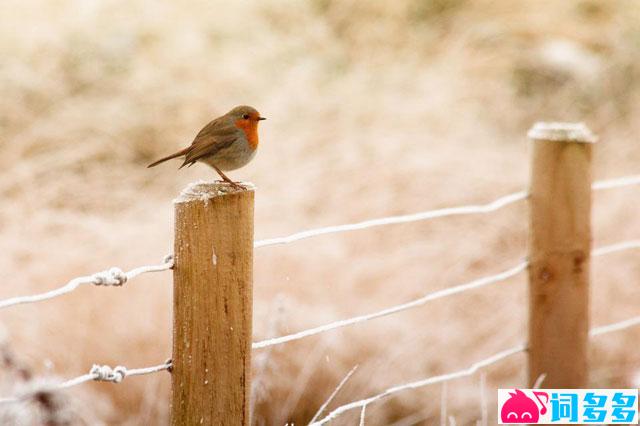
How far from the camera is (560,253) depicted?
2229 millimetres

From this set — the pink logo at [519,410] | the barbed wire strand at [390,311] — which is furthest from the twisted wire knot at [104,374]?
the pink logo at [519,410]

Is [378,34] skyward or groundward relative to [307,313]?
skyward

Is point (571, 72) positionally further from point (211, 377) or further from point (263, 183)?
point (211, 377)

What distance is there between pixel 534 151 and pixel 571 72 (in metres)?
3.82

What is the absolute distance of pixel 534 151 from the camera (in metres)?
2.25

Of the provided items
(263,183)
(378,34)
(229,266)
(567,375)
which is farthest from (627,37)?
(229,266)

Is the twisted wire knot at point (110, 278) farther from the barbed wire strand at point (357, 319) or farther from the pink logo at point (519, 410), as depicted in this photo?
the pink logo at point (519, 410)

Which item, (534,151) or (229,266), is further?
(534,151)

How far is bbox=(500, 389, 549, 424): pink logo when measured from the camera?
6.81 ft

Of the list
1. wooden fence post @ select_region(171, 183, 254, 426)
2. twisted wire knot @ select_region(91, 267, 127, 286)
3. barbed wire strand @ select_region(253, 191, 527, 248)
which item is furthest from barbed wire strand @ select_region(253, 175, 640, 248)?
twisted wire knot @ select_region(91, 267, 127, 286)

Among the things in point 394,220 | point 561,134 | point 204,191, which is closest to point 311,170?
point 561,134
